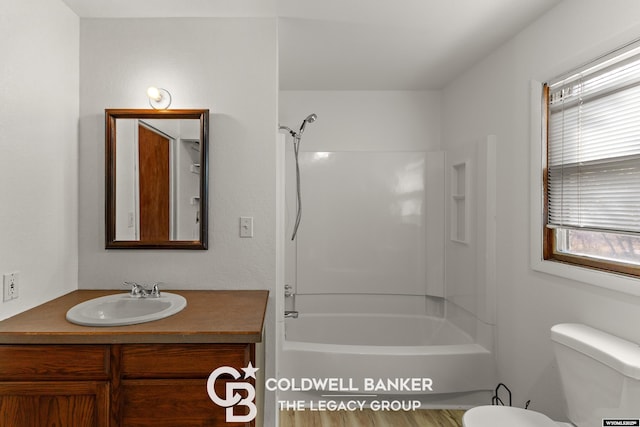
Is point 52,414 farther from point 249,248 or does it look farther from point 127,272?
point 249,248

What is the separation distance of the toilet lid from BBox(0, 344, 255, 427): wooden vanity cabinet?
Result: 94 cm

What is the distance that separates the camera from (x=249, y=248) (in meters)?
2.22

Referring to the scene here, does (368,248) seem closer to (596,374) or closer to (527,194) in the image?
(527,194)

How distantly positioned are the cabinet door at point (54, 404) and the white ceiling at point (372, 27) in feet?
5.79

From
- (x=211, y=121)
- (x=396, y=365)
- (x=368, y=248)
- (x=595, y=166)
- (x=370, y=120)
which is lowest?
(x=396, y=365)

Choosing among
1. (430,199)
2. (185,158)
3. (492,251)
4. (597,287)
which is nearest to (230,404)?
(185,158)

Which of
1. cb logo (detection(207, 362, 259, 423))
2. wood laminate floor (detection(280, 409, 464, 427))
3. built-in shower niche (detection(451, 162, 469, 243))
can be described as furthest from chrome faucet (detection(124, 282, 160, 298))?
built-in shower niche (detection(451, 162, 469, 243))

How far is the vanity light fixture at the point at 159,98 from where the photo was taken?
6.89ft

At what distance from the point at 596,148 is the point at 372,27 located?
130cm

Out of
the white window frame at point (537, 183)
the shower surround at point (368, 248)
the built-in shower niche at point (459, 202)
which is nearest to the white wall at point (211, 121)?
the shower surround at point (368, 248)

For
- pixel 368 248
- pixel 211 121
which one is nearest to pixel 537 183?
pixel 368 248

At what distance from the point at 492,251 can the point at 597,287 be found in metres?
0.88

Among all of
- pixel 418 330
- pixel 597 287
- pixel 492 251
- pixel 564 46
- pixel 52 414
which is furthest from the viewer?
pixel 418 330

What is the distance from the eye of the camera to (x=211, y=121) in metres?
2.20
